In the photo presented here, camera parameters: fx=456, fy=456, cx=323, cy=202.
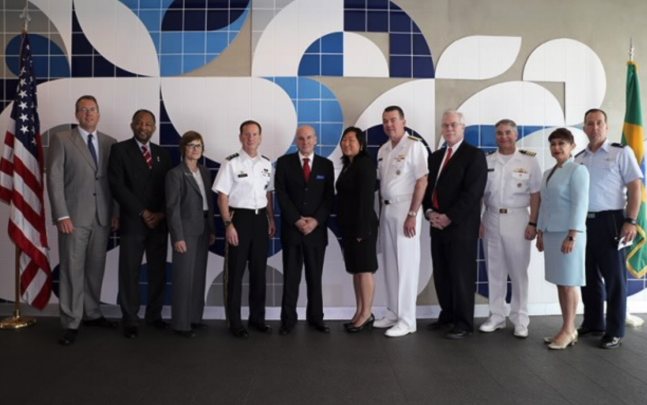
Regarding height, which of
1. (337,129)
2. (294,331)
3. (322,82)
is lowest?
(294,331)

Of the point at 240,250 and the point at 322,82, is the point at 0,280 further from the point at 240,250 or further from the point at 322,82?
the point at 322,82

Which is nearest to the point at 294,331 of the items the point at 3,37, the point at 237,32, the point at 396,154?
the point at 396,154

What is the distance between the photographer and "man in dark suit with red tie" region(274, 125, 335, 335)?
12.5ft

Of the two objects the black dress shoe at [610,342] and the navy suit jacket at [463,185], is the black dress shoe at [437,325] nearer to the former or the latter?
the navy suit jacket at [463,185]

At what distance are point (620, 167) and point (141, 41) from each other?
14.6 ft

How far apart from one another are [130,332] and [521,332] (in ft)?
10.4

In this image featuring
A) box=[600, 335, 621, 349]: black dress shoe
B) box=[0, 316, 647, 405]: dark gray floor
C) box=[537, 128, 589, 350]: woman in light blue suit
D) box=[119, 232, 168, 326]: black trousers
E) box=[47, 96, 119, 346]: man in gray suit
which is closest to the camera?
box=[0, 316, 647, 405]: dark gray floor

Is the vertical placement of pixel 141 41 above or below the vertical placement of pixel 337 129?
above

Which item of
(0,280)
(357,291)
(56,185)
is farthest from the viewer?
(0,280)

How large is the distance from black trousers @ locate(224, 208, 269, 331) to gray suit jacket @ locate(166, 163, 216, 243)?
294 mm

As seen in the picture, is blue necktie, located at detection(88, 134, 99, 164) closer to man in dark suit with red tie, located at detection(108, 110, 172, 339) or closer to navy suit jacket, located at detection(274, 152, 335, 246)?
man in dark suit with red tie, located at detection(108, 110, 172, 339)

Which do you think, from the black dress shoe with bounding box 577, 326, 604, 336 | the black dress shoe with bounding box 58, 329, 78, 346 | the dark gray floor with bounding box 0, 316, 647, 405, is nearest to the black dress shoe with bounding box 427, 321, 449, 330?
the dark gray floor with bounding box 0, 316, 647, 405

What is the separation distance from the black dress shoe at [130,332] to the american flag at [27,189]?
3.04ft

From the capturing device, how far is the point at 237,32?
14.6ft
